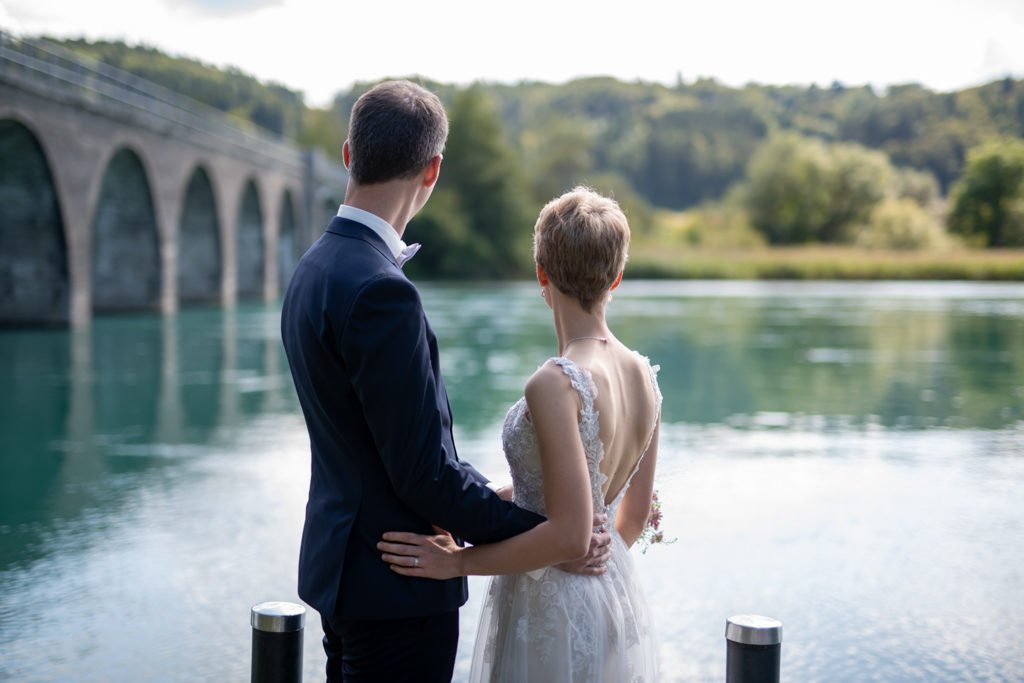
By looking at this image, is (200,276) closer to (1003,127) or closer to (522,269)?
(522,269)

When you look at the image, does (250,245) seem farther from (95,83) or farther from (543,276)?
(543,276)

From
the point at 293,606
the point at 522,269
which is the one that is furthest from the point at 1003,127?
the point at 293,606

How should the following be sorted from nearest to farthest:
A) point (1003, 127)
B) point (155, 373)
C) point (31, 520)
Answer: point (31, 520)
point (155, 373)
point (1003, 127)

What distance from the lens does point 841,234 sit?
82375 mm

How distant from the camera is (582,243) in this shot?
2197 mm

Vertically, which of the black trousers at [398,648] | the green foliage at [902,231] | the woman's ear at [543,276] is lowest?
the black trousers at [398,648]

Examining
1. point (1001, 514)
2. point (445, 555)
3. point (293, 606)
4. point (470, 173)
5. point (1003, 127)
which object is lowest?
point (1001, 514)

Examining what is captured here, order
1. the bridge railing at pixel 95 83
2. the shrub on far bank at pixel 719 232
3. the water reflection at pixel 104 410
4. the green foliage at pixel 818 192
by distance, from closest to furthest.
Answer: the water reflection at pixel 104 410 < the bridge railing at pixel 95 83 < the shrub on far bank at pixel 719 232 < the green foliage at pixel 818 192

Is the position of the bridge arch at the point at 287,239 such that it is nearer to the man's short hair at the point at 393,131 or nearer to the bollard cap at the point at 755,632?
the bollard cap at the point at 755,632

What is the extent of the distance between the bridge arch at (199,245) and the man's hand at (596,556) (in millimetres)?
35236

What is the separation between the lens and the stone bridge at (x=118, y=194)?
858 inches

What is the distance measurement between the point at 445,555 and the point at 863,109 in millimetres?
129674

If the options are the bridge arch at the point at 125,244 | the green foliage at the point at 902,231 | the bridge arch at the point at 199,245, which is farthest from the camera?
the green foliage at the point at 902,231

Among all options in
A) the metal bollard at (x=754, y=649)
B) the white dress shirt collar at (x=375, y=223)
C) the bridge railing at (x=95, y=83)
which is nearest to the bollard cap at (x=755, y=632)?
the metal bollard at (x=754, y=649)
